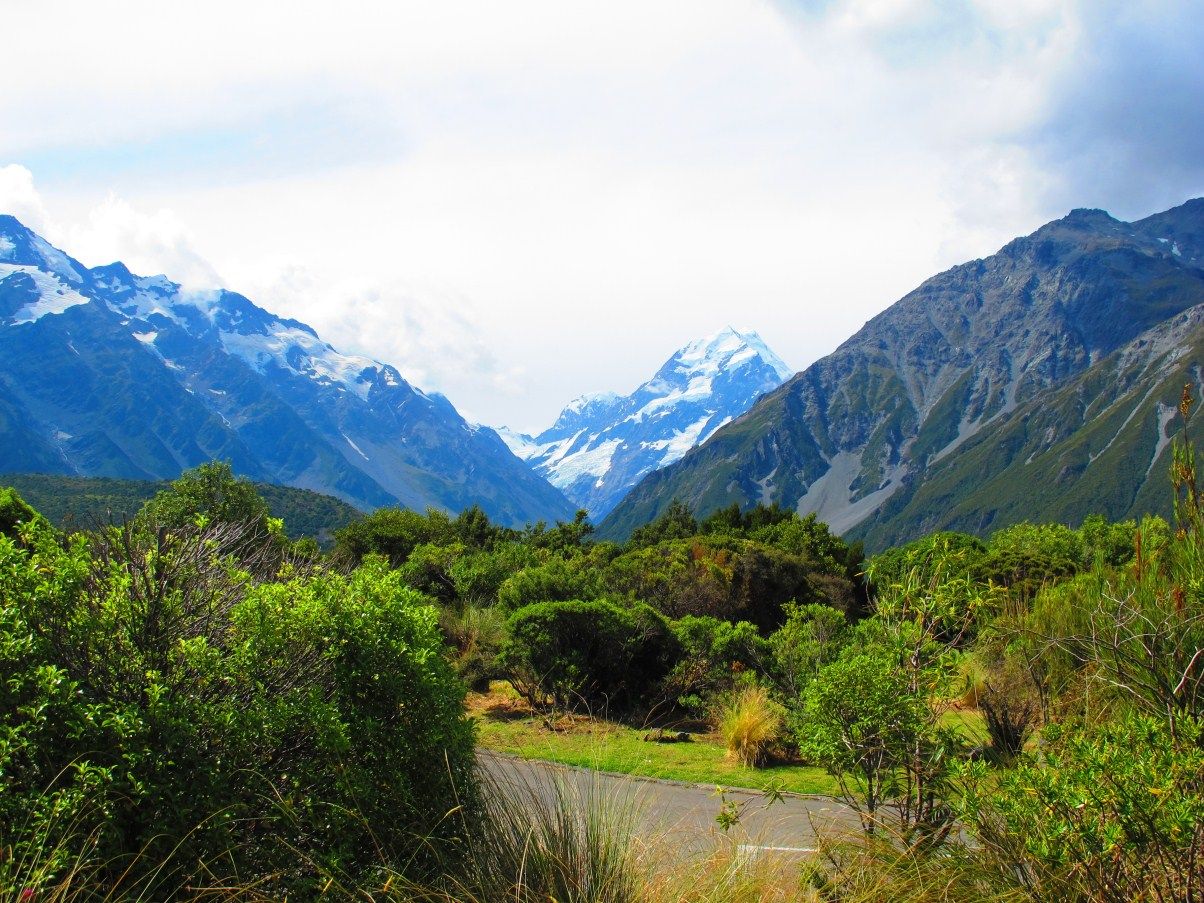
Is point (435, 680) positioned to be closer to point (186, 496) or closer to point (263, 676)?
point (263, 676)

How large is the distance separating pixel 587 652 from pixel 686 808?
24.5 feet

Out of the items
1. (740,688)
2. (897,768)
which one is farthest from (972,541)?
(897,768)

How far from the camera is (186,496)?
41.2 m

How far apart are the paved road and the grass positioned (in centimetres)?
33

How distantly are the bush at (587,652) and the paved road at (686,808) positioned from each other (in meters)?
5.27

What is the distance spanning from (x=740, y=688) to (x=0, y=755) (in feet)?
45.5

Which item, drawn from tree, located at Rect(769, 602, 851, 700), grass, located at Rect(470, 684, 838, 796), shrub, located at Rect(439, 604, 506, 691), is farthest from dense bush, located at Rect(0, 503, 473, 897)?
shrub, located at Rect(439, 604, 506, 691)

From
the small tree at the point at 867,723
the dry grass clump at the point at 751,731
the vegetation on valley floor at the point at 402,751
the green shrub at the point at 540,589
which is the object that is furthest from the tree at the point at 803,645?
the small tree at the point at 867,723

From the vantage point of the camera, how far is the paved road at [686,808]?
496cm

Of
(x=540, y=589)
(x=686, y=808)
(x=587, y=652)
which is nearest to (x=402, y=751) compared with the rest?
(x=686, y=808)

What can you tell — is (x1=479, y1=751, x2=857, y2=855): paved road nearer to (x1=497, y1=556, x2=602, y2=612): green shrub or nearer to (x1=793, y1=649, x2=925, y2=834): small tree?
(x1=793, y1=649, x2=925, y2=834): small tree

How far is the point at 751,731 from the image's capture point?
1285 centimetres

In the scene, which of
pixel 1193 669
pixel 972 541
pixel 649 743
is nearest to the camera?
pixel 1193 669

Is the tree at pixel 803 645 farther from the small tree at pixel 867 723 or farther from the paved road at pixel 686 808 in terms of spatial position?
the small tree at pixel 867 723
